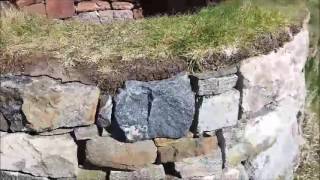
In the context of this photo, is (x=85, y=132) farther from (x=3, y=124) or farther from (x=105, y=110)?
(x=3, y=124)

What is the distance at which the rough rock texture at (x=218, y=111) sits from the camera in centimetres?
296

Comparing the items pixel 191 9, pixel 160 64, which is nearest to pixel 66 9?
pixel 191 9

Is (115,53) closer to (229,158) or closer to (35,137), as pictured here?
(35,137)

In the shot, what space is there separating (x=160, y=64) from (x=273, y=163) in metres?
0.97

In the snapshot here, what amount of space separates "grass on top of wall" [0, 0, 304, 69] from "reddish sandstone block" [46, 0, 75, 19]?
0.66 metres

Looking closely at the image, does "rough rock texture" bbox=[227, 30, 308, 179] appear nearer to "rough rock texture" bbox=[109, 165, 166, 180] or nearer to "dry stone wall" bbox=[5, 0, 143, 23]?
"rough rock texture" bbox=[109, 165, 166, 180]

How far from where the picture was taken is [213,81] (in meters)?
2.92

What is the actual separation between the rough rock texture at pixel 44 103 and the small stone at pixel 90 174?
254 millimetres

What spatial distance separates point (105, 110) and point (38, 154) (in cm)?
37

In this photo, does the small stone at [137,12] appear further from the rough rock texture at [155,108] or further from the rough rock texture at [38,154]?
the rough rock texture at [38,154]

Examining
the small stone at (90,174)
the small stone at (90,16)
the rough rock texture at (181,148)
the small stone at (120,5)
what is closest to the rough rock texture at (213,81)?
the rough rock texture at (181,148)

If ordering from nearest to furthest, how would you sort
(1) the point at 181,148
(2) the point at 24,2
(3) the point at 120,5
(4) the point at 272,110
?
1. (1) the point at 181,148
2. (4) the point at 272,110
3. (2) the point at 24,2
4. (3) the point at 120,5

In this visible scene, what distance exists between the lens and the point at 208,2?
13.0ft

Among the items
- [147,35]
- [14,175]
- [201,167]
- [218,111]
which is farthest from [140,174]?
[147,35]
